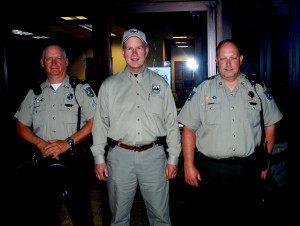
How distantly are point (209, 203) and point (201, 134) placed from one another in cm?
61

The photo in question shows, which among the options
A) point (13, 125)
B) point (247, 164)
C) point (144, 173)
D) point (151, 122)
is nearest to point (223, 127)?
point (247, 164)

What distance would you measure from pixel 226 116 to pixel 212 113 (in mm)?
118

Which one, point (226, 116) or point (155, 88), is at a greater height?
point (155, 88)

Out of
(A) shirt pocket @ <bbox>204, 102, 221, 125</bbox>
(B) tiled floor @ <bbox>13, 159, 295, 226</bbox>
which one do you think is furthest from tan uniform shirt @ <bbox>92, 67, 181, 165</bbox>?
(B) tiled floor @ <bbox>13, 159, 295, 226</bbox>

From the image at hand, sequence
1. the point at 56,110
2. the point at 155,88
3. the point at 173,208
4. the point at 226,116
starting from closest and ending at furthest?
1. the point at 226,116
2. the point at 155,88
3. the point at 56,110
4. the point at 173,208

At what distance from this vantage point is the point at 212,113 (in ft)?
6.61

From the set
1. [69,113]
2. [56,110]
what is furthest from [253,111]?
[56,110]

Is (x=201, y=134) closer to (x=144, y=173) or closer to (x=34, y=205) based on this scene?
(x=144, y=173)

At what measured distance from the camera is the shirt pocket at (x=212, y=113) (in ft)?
6.55

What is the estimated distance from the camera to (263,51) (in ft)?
13.2

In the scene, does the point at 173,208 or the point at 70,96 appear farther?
the point at 173,208

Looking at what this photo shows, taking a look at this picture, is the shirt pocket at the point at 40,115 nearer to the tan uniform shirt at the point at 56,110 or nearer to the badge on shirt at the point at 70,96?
the tan uniform shirt at the point at 56,110

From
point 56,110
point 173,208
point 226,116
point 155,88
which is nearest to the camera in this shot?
point 226,116

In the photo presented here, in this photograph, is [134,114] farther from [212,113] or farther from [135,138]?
[212,113]
